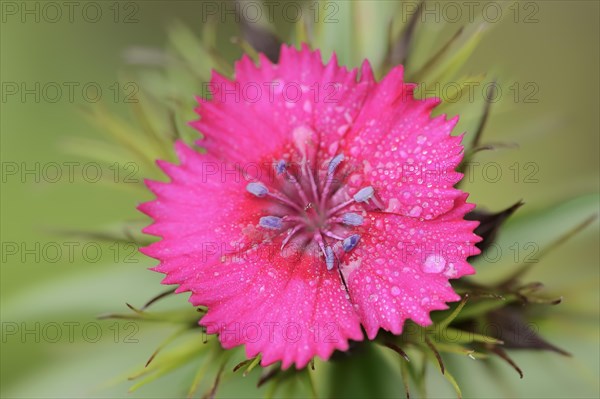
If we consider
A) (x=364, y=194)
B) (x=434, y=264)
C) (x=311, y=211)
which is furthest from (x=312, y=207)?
(x=434, y=264)

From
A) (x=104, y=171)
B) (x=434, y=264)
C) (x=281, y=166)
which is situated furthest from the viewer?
(x=104, y=171)

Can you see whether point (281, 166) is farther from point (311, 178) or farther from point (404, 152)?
point (404, 152)

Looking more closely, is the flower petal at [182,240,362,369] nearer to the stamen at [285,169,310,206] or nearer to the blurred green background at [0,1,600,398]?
the stamen at [285,169,310,206]

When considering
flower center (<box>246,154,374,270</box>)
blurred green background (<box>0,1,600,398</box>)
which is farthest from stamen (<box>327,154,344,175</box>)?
blurred green background (<box>0,1,600,398</box>)

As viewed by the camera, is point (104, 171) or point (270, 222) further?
point (104, 171)

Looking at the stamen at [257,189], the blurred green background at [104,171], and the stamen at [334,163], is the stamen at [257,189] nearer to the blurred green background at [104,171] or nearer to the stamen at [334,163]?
the stamen at [334,163]
